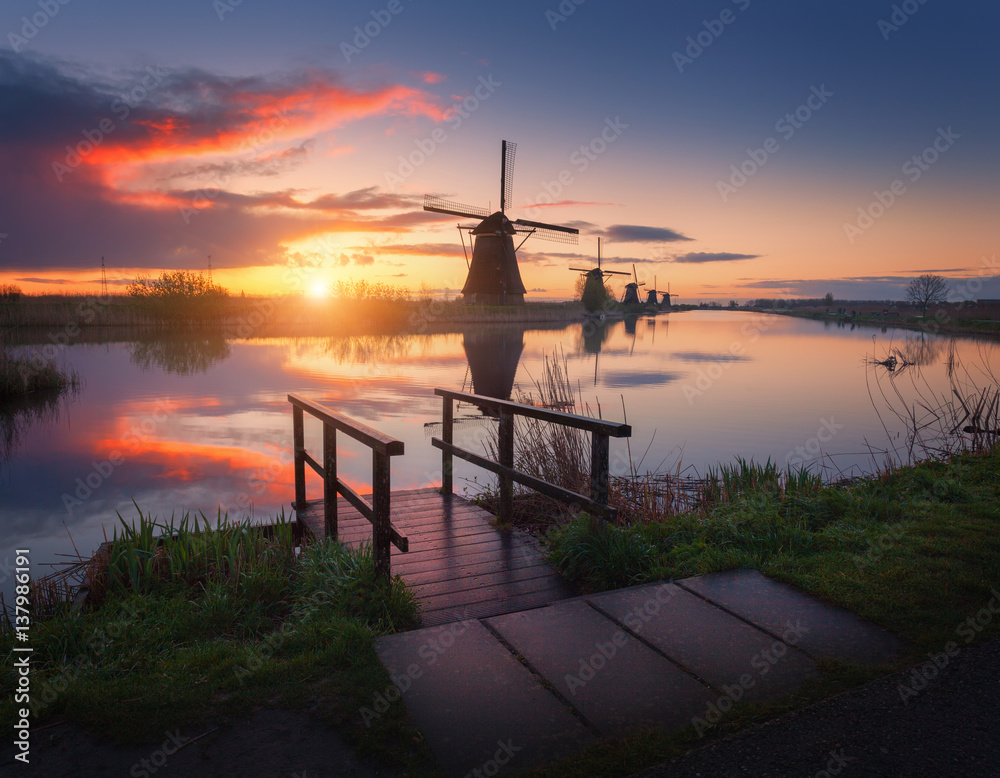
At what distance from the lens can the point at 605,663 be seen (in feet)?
10.1

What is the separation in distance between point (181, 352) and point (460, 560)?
27.8 m

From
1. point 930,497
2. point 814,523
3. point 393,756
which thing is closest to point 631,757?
point 393,756

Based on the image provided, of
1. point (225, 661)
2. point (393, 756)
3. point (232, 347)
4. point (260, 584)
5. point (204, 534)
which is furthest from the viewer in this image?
point (232, 347)

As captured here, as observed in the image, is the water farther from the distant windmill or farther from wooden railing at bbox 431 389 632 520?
the distant windmill

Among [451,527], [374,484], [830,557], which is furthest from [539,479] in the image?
[830,557]

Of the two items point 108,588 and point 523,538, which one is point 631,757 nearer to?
point 523,538

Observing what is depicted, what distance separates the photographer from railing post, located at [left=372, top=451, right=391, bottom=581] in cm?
393

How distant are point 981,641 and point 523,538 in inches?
130

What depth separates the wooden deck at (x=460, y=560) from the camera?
13.7 ft

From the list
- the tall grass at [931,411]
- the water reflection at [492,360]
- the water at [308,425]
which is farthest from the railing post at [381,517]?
the tall grass at [931,411]

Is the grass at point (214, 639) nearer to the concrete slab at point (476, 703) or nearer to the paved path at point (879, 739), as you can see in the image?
the concrete slab at point (476, 703)

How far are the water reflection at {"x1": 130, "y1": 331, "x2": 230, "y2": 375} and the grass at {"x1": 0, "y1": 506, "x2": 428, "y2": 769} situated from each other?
19570mm

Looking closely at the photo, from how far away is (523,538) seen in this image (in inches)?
216

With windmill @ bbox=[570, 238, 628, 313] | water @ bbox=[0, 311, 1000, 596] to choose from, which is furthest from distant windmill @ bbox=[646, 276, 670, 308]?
water @ bbox=[0, 311, 1000, 596]
